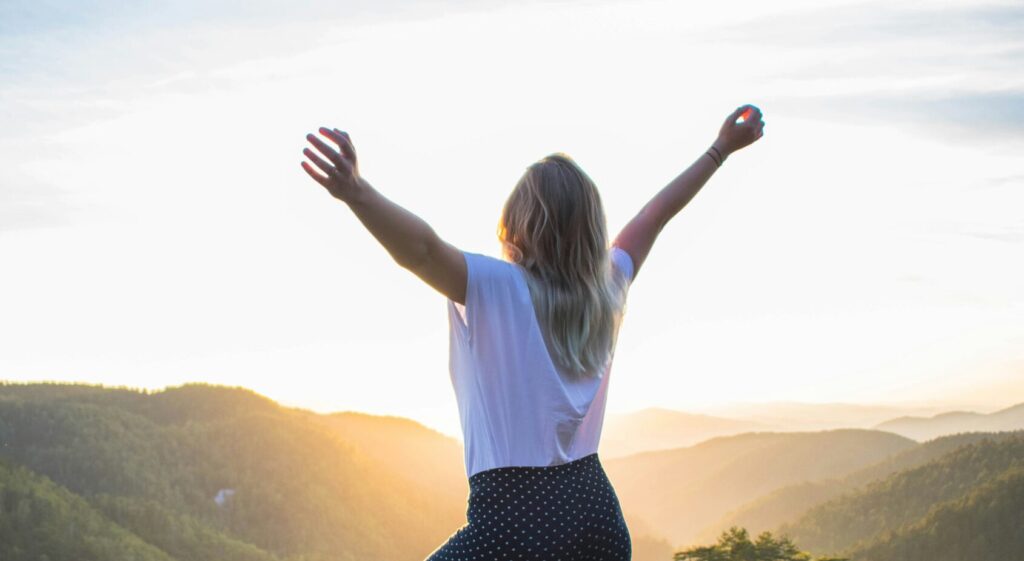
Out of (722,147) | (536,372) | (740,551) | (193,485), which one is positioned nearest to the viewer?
(536,372)

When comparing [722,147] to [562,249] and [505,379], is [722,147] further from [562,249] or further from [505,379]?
[505,379]

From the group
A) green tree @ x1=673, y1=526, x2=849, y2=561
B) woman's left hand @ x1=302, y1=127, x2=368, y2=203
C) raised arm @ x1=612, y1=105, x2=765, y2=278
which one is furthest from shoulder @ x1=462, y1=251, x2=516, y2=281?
green tree @ x1=673, y1=526, x2=849, y2=561

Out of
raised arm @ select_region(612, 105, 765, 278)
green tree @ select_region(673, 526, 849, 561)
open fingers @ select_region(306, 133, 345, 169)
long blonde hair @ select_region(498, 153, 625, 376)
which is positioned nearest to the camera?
open fingers @ select_region(306, 133, 345, 169)

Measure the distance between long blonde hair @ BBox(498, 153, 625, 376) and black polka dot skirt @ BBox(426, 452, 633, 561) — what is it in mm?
371

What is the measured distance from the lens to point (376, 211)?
2.86 meters

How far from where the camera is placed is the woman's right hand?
15.7 feet

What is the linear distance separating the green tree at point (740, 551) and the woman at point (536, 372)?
1522 inches

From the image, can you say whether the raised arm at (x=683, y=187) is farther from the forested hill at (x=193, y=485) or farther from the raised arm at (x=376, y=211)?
the forested hill at (x=193, y=485)

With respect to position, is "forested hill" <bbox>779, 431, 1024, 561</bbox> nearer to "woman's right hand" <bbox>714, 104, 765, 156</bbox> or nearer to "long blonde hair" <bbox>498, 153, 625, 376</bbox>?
"woman's right hand" <bbox>714, 104, 765, 156</bbox>

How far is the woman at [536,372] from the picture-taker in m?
3.24

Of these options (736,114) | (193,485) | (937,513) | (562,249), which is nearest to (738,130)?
(736,114)

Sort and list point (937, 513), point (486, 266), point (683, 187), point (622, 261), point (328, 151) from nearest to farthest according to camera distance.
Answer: point (328, 151), point (486, 266), point (622, 261), point (683, 187), point (937, 513)

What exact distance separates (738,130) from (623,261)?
43.1 inches

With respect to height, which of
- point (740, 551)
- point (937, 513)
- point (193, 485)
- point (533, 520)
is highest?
point (193, 485)
